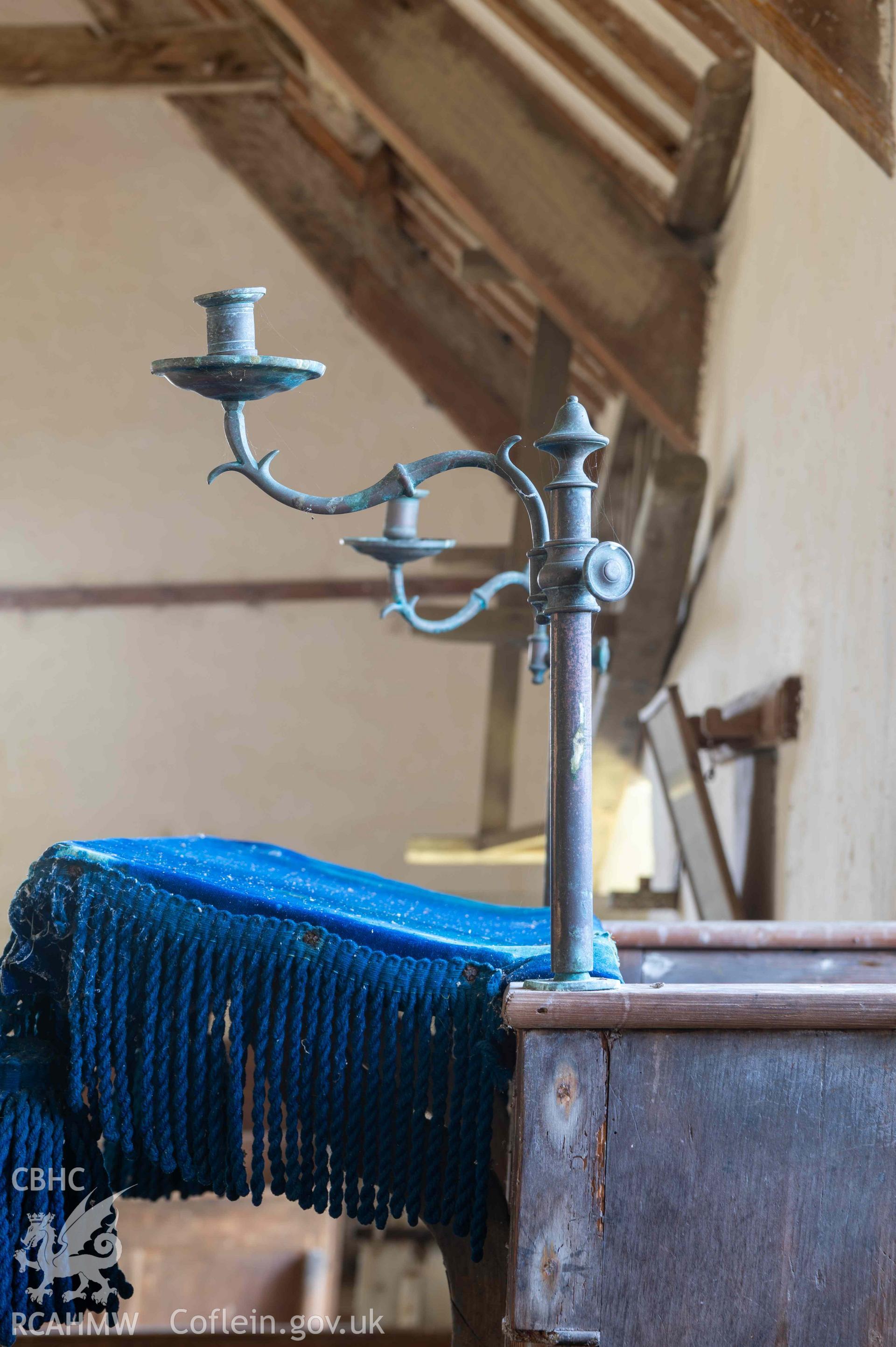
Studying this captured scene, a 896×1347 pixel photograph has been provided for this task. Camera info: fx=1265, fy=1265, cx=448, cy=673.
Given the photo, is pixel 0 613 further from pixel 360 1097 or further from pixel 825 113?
pixel 360 1097

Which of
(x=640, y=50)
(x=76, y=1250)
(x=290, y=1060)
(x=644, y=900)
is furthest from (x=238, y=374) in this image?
(x=644, y=900)

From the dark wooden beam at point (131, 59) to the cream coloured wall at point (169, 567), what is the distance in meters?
0.77

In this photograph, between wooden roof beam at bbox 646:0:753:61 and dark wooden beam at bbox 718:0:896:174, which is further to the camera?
wooden roof beam at bbox 646:0:753:61

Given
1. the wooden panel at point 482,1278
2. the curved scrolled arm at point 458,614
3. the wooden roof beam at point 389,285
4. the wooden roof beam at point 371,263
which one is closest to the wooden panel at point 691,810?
the curved scrolled arm at point 458,614

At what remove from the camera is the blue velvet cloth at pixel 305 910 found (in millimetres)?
881

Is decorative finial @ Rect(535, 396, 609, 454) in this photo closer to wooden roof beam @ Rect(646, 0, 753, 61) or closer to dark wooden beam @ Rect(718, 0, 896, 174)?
dark wooden beam @ Rect(718, 0, 896, 174)

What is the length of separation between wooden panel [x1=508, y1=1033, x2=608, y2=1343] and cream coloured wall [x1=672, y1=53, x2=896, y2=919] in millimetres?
845

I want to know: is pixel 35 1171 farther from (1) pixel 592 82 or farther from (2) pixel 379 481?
(1) pixel 592 82

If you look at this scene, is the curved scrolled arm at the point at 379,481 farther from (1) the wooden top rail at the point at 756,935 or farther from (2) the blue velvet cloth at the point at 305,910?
(1) the wooden top rail at the point at 756,935

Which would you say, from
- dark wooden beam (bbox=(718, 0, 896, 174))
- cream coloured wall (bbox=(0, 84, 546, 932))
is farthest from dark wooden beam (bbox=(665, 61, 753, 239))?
cream coloured wall (bbox=(0, 84, 546, 932))

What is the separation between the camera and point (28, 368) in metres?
6.12

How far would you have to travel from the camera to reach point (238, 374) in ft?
2.89

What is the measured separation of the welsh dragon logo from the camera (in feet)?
2.79

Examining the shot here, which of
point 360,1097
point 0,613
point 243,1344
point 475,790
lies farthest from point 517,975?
point 0,613
